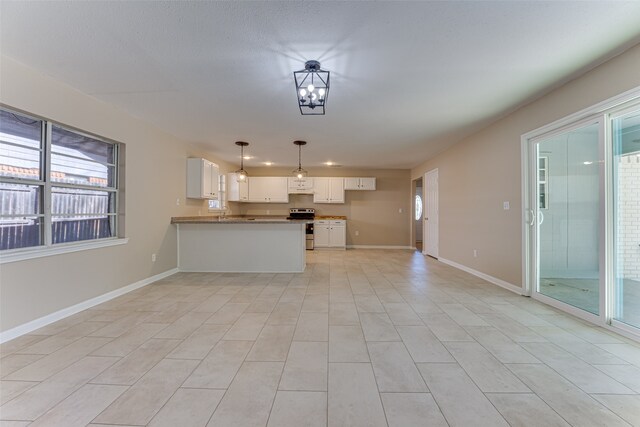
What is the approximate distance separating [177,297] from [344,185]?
213 inches

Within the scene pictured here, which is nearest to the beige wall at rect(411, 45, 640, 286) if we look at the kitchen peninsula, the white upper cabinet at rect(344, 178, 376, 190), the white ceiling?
the white ceiling

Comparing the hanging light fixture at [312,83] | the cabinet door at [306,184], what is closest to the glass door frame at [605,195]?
the hanging light fixture at [312,83]

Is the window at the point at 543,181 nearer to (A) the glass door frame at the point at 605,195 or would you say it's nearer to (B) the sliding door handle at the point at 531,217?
(B) the sliding door handle at the point at 531,217

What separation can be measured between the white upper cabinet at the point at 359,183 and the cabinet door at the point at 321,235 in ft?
4.38

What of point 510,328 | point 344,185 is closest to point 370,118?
point 510,328

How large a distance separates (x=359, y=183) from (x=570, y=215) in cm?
512

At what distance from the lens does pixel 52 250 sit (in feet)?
8.74

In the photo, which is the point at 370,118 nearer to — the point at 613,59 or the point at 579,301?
the point at 613,59

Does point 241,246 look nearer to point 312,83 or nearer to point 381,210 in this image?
point 312,83

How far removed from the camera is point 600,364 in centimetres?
189

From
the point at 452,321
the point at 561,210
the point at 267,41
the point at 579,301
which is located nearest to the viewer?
the point at 267,41

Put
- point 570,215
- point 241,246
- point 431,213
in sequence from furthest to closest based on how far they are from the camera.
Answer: point 431,213, point 241,246, point 570,215

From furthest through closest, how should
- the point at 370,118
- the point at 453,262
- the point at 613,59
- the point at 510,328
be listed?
the point at 453,262 < the point at 370,118 < the point at 510,328 < the point at 613,59

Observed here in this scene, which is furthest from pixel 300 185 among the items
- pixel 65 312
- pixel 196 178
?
pixel 65 312
